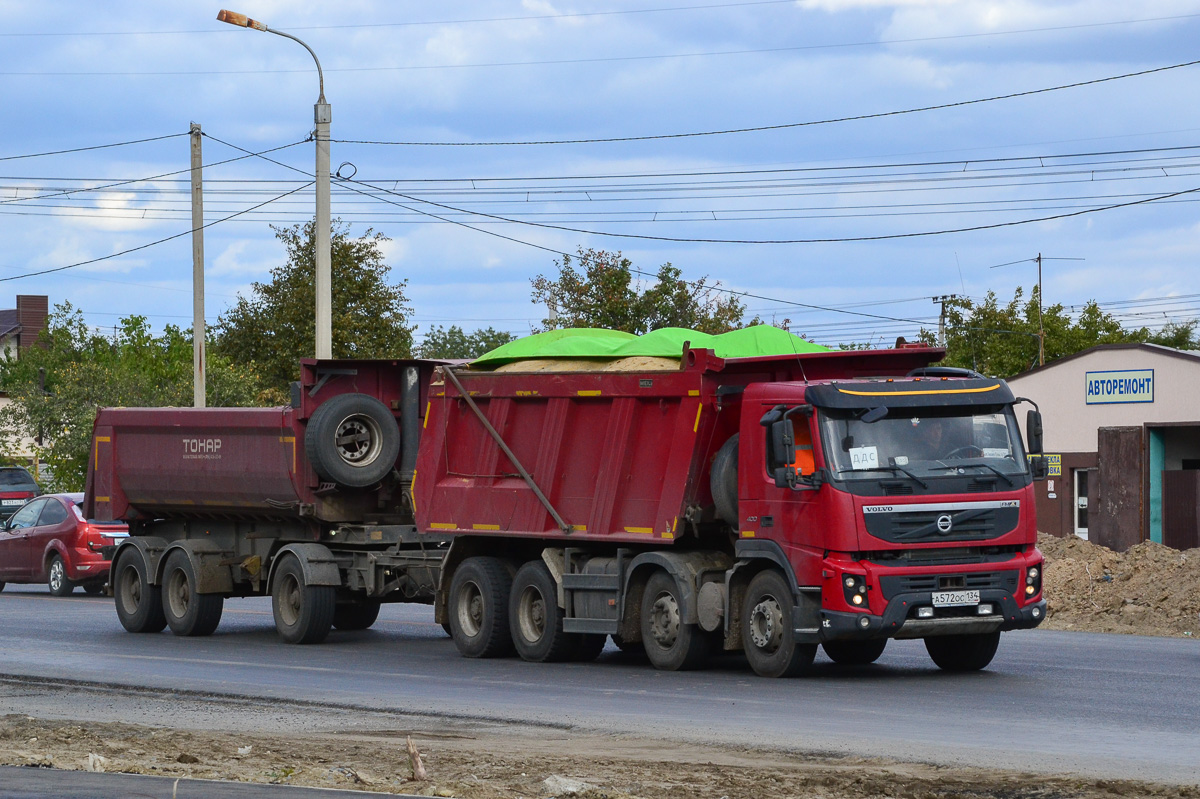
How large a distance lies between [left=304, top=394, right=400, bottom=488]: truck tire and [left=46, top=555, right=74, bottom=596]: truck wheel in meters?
9.85

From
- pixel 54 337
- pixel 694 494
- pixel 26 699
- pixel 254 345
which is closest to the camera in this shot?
pixel 26 699

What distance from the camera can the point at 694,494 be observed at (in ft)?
50.9

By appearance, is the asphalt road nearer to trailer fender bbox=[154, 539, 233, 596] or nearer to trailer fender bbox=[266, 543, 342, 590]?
trailer fender bbox=[154, 539, 233, 596]

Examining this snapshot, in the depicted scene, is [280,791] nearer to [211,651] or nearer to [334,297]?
[211,651]

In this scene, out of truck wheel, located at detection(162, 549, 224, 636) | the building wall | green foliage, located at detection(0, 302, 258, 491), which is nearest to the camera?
truck wheel, located at detection(162, 549, 224, 636)

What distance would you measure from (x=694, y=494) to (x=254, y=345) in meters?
41.0

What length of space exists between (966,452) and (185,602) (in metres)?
10.4

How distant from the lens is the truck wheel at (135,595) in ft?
69.6

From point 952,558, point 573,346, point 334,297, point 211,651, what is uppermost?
point 334,297

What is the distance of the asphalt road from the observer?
10711 millimetres

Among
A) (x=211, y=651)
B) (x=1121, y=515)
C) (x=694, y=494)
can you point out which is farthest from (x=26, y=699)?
(x=1121, y=515)

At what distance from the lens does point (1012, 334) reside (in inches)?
3002

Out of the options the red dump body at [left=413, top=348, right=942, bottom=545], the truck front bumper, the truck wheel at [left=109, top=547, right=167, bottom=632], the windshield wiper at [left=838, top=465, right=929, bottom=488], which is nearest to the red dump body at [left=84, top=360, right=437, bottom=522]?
the truck wheel at [left=109, top=547, right=167, bottom=632]

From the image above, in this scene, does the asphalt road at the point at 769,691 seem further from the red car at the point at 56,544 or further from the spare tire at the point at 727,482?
the red car at the point at 56,544
